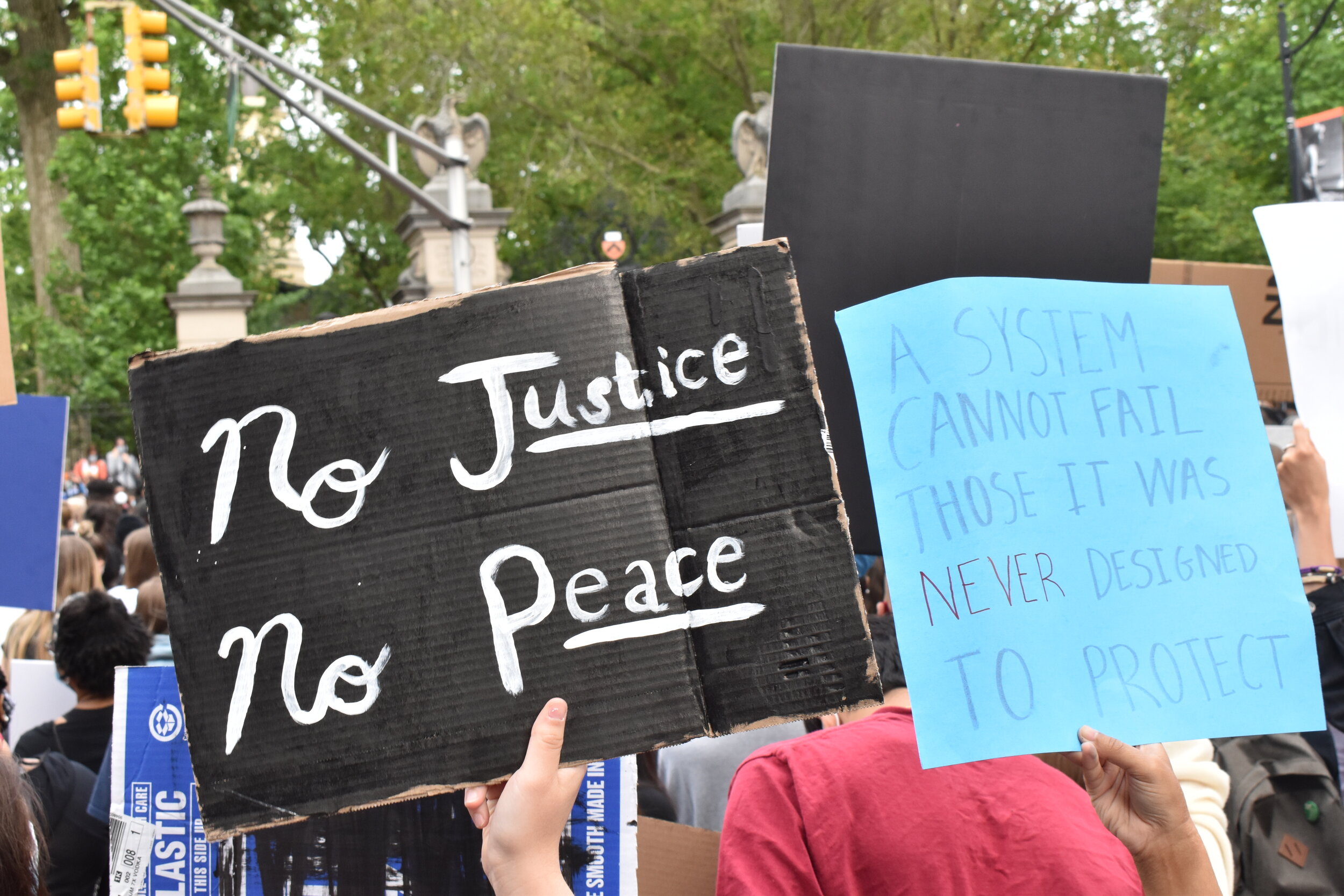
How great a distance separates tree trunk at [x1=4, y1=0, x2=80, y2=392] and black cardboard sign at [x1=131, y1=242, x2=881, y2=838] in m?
22.1

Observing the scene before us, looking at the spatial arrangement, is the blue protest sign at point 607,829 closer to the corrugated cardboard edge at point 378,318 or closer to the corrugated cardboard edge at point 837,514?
the corrugated cardboard edge at point 837,514

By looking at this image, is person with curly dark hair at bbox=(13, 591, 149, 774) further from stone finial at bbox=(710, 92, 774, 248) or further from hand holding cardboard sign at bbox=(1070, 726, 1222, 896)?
stone finial at bbox=(710, 92, 774, 248)

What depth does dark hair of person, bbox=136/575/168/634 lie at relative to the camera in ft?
14.6

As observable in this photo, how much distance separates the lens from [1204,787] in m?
2.55

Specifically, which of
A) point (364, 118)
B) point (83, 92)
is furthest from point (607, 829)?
point (83, 92)

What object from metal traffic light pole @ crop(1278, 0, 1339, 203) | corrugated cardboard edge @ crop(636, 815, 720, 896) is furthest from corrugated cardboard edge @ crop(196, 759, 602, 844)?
metal traffic light pole @ crop(1278, 0, 1339, 203)

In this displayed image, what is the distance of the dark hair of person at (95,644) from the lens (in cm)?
361

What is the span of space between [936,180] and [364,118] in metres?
10.2

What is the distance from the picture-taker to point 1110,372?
1.80 metres

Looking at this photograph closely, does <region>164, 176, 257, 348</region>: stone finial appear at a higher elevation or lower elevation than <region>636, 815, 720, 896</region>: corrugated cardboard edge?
higher

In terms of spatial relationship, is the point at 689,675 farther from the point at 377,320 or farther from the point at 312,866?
the point at 312,866

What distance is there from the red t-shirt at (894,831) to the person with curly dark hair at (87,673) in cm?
255

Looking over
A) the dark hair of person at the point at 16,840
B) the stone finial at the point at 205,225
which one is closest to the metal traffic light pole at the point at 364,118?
the stone finial at the point at 205,225

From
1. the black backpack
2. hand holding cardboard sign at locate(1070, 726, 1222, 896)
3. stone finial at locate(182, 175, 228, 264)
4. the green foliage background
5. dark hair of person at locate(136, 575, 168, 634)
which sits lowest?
the black backpack
